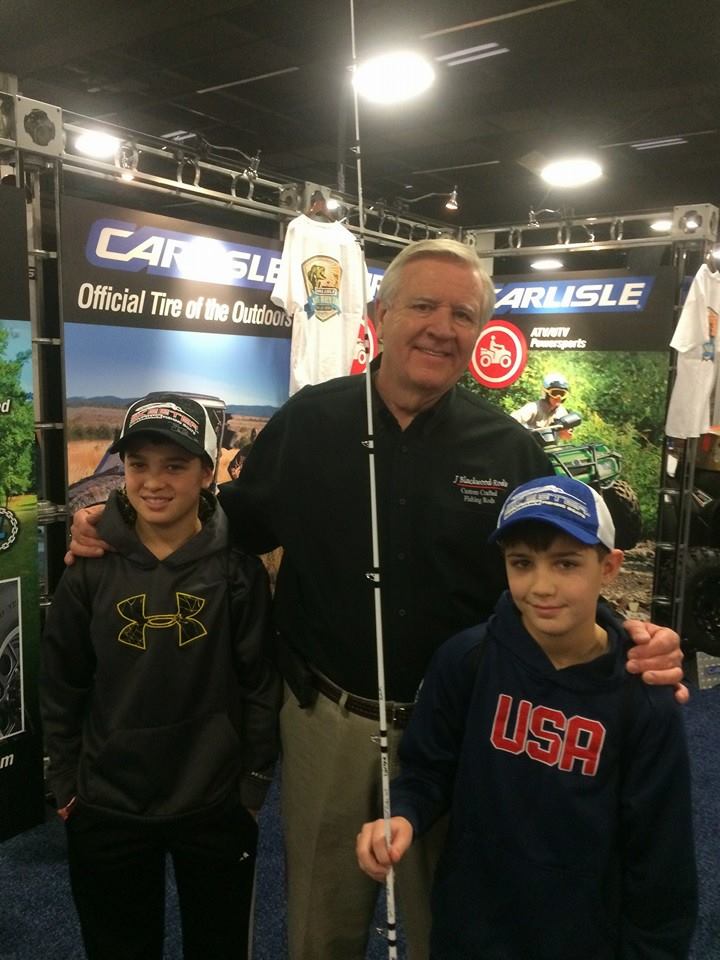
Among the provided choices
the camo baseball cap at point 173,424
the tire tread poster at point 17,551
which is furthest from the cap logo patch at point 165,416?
the tire tread poster at point 17,551

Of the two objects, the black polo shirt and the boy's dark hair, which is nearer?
the boy's dark hair

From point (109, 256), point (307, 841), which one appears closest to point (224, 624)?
point (307, 841)

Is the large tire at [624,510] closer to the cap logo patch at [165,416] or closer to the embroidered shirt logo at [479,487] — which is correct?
the embroidered shirt logo at [479,487]

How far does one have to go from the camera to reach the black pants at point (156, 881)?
173cm

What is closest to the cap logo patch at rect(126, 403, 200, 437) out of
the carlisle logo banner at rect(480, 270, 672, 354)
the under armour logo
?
the under armour logo

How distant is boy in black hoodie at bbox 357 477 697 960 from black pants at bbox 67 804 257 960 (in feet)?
1.82

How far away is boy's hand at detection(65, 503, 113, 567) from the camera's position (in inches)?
68.6

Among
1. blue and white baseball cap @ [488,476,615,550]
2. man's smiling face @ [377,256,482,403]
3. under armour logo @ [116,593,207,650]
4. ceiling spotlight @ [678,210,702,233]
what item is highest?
ceiling spotlight @ [678,210,702,233]

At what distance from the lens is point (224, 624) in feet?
5.81

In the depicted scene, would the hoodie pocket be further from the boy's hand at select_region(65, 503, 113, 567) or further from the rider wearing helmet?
the rider wearing helmet

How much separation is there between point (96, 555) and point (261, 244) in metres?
2.81

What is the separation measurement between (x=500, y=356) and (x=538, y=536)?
4.52 m

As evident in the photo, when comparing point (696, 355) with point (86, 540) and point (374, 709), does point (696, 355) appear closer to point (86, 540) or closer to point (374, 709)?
point (374, 709)

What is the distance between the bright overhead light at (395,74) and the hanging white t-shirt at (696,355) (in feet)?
6.85
